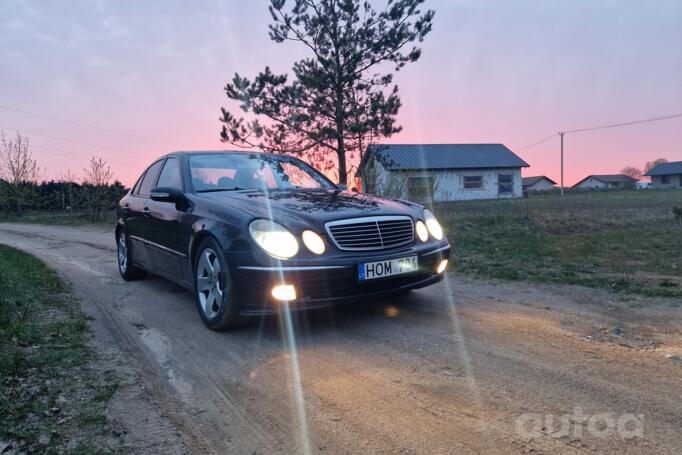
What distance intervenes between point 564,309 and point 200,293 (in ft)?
10.5

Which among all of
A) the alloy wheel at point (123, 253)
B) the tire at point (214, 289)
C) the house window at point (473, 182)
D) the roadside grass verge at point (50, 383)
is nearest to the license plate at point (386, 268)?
the tire at point (214, 289)

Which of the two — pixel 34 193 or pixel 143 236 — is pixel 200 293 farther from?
pixel 34 193

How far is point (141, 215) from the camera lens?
551 cm

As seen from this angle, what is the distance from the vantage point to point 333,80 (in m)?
13.4

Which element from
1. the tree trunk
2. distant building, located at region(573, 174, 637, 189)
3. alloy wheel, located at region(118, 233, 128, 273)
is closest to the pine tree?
the tree trunk

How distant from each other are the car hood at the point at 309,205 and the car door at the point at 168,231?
1.45 ft

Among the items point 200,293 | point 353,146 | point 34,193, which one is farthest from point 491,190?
point 200,293

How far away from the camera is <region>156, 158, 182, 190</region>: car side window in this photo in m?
4.89

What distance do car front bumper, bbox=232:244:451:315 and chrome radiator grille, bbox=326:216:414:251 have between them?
112mm

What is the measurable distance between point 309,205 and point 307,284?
84cm

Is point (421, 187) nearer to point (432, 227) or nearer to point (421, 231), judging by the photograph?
point (432, 227)

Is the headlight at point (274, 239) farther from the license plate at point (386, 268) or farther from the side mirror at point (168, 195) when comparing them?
the side mirror at point (168, 195)

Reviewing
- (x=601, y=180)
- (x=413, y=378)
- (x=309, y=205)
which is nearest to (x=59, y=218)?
(x=309, y=205)

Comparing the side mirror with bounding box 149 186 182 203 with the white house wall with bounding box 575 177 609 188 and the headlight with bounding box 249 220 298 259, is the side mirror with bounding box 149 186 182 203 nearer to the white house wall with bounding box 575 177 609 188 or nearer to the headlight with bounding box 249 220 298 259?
the headlight with bounding box 249 220 298 259
